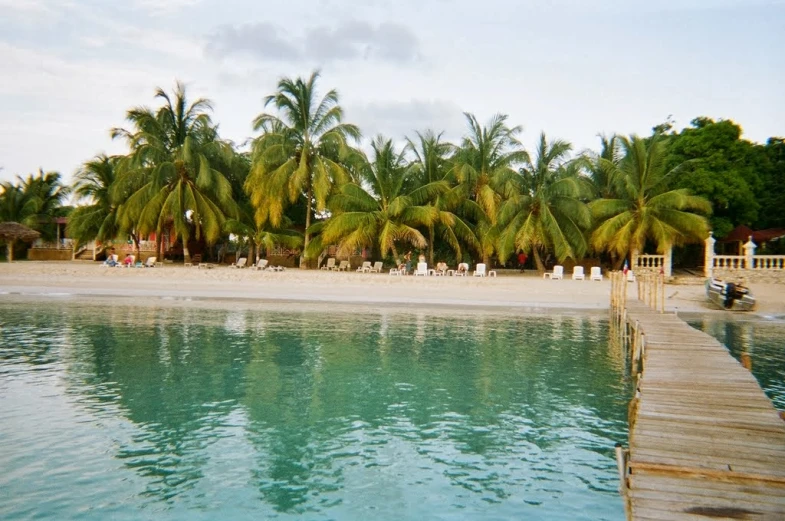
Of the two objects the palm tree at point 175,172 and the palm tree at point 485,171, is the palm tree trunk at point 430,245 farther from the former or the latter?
the palm tree at point 175,172

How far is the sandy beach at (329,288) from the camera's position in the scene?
790 inches

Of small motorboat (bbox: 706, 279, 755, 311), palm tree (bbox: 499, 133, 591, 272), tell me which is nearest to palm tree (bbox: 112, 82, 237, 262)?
palm tree (bbox: 499, 133, 591, 272)

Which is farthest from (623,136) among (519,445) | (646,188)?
(519,445)

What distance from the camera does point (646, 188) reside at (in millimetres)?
26531

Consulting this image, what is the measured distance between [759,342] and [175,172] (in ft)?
76.1

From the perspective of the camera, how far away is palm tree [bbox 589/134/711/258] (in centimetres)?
2561

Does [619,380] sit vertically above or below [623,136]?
below

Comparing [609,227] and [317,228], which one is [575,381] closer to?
[609,227]

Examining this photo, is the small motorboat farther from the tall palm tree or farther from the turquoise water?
the tall palm tree

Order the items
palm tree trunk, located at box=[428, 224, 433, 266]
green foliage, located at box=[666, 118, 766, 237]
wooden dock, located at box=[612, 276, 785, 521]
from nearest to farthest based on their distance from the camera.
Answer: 1. wooden dock, located at box=[612, 276, 785, 521]
2. palm tree trunk, located at box=[428, 224, 433, 266]
3. green foliage, located at box=[666, 118, 766, 237]

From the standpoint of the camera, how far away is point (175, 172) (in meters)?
27.8

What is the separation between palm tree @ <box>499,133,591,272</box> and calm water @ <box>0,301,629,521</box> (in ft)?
41.2

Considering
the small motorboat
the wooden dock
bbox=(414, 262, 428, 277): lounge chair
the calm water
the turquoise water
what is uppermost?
bbox=(414, 262, 428, 277): lounge chair

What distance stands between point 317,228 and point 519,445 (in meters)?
21.7
